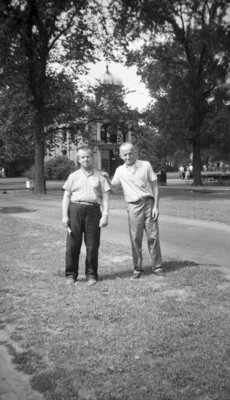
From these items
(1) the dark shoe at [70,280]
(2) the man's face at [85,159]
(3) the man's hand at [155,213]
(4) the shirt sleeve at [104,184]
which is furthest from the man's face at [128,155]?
(1) the dark shoe at [70,280]

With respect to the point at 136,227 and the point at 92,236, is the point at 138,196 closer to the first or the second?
the point at 136,227

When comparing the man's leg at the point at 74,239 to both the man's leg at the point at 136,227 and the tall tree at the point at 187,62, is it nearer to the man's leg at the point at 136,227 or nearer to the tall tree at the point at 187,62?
the man's leg at the point at 136,227

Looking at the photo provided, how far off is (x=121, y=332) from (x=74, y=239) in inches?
90.8

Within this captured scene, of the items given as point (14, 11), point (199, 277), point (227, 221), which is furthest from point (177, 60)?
point (199, 277)

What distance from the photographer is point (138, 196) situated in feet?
22.6

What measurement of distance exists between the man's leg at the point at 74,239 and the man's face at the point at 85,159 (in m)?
0.56

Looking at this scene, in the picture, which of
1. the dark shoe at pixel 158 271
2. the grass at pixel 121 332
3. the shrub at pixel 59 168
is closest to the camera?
the grass at pixel 121 332

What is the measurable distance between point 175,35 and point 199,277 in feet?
101

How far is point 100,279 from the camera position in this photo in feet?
22.8

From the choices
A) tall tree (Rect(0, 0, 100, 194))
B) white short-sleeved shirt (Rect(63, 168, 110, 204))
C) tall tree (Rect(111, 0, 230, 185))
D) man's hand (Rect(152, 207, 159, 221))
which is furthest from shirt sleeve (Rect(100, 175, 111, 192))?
tall tree (Rect(111, 0, 230, 185))

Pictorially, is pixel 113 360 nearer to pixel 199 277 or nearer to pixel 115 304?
pixel 115 304

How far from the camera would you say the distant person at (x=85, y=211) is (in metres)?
6.62

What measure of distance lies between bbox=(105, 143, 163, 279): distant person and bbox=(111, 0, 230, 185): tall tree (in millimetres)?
24904

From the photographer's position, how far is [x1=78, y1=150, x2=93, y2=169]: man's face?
6492mm
